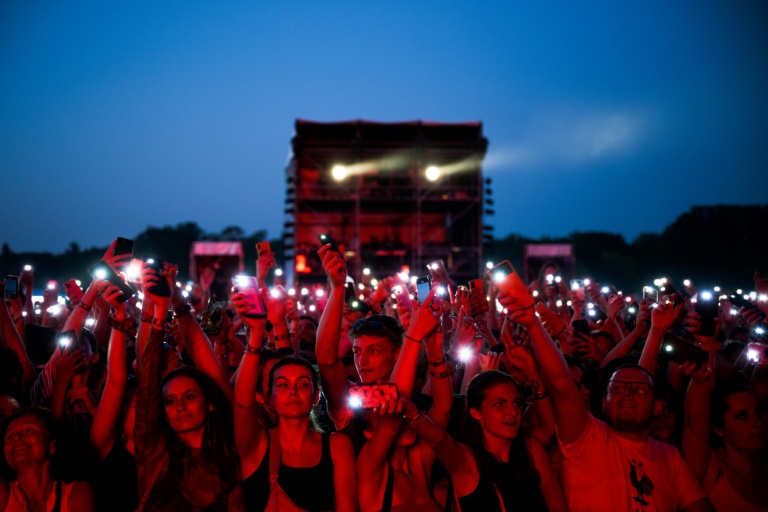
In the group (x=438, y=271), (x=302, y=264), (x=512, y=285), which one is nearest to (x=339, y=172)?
(x=302, y=264)

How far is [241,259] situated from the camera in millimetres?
25125

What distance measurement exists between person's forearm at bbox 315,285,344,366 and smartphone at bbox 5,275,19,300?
10.9 ft

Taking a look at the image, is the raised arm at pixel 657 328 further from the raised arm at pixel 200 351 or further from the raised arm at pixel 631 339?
the raised arm at pixel 200 351

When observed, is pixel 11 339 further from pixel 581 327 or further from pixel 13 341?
pixel 581 327

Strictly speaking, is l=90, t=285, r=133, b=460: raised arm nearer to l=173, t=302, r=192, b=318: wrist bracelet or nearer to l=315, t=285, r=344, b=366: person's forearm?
l=173, t=302, r=192, b=318: wrist bracelet

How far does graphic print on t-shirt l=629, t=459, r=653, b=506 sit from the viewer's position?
10.5 ft

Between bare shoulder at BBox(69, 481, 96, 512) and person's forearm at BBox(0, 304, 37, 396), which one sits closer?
bare shoulder at BBox(69, 481, 96, 512)

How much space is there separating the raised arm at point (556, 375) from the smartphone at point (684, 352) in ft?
2.33

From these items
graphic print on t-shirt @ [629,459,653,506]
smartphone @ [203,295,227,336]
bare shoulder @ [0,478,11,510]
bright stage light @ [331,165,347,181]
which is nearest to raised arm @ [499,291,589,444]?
graphic print on t-shirt @ [629,459,653,506]

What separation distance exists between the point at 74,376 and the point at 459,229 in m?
24.4

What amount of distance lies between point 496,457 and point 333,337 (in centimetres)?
106

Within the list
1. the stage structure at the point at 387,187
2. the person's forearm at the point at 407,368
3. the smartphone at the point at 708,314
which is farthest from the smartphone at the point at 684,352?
the stage structure at the point at 387,187

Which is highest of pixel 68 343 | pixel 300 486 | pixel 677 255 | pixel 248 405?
pixel 677 255

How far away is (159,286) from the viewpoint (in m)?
3.20
